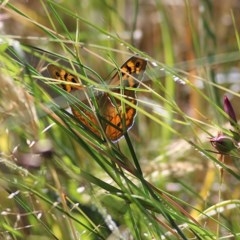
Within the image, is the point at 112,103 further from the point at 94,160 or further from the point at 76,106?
the point at 94,160

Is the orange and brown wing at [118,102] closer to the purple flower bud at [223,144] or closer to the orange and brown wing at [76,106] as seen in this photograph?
the orange and brown wing at [76,106]

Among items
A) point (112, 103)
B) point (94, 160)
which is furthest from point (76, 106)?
point (94, 160)

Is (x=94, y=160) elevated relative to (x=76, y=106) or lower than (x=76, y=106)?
lower

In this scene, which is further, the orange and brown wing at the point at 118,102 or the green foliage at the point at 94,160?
the orange and brown wing at the point at 118,102

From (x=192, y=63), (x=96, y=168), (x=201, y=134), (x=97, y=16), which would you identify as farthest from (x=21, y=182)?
(x=97, y=16)

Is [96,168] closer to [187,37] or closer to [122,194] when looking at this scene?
[122,194]

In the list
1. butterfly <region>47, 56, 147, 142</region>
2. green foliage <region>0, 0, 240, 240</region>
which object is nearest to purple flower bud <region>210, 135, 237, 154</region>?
green foliage <region>0, 0, 240, 240</region>

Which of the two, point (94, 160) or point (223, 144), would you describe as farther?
point (94, 160)

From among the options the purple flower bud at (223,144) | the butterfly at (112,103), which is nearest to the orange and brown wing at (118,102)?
the butterfly at (112,103)

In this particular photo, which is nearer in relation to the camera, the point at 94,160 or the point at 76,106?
the point at 76,106
